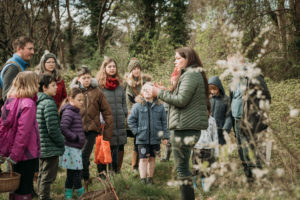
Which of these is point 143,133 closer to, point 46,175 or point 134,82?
point 134,82

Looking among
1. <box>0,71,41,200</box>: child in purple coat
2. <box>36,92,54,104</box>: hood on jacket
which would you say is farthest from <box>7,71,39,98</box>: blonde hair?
<box>36,92,54,104</box>: hood on jacket

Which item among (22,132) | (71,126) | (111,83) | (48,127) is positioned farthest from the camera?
(111,83)

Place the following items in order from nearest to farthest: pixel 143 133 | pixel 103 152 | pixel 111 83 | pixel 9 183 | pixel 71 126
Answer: pixel 9 183, pixel 71 126, pixel 103 152, pixel 143 133, pixel 111 83

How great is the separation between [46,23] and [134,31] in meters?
4.61

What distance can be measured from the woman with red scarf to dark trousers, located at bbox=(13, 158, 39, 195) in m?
1.87

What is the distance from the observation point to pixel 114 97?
5.44 m

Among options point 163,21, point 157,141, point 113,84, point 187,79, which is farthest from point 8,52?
point 187,79

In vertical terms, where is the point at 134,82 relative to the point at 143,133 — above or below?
above

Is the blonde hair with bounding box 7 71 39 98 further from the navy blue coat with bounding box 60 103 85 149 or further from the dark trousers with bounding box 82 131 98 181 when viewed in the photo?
the dark trousers with bounding box 82 131 98 181

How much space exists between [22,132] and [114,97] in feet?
7.45

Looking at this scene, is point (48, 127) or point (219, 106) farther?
point (219, 106)

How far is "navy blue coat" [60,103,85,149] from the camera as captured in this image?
Result: 4105 millimetres

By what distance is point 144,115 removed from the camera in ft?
16.6

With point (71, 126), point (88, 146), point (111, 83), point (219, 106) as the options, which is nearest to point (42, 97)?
point (71, 126)
